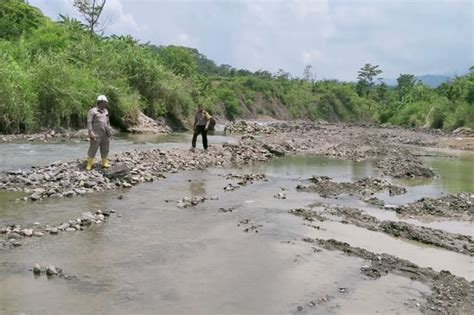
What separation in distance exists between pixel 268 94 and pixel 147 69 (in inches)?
2394

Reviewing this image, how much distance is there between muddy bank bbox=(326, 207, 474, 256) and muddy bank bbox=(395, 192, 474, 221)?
64.4 inches

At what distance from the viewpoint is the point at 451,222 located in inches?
484

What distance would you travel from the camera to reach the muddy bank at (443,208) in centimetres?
1293

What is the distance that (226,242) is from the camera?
951 centimetres

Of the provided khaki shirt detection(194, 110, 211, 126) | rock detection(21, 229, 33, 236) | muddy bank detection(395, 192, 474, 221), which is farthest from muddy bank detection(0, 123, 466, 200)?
muddy bank detection(395, 192, 474, 221)

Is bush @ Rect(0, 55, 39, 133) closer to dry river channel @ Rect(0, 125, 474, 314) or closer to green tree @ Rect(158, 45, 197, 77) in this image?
dry river channel @ Rect(0, 125, 474, 314)

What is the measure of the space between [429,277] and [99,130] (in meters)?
10.7

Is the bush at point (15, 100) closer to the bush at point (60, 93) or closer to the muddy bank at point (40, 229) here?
the bush at point (60, 93)

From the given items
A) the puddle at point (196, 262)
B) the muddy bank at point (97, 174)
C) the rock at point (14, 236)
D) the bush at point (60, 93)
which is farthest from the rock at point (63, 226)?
the bush at point (60, 93)

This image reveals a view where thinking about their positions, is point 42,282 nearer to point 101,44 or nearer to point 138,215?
point 138,215

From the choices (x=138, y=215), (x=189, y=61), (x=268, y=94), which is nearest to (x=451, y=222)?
(x=138, y=215)

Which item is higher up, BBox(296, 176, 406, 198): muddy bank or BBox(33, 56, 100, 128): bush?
BBox(33, 56, 100, 128): bush

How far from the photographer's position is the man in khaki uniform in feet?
49.7

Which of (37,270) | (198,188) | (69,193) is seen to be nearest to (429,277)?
(37,270)
